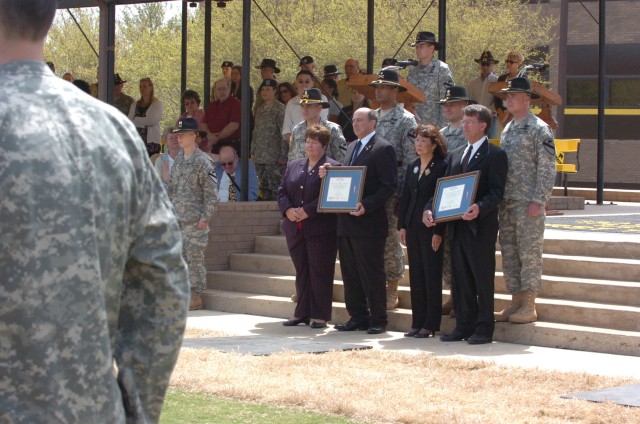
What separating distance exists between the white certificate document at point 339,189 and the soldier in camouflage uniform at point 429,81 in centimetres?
207

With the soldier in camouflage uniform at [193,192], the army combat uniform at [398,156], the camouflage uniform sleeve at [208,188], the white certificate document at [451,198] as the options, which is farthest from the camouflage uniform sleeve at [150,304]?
the camouflage uniform sleeve at [208,188]

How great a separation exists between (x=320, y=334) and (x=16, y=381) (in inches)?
341

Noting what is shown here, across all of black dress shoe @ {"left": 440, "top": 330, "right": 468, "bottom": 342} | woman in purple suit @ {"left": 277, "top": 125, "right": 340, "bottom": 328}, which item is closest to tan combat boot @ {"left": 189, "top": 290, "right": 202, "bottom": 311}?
woman in purple suit @ {"left": 277, "top": 125, "right": 340, "bottom": 328}

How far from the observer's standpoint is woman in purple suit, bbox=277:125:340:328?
1163cm

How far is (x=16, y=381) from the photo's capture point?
2.59 meters

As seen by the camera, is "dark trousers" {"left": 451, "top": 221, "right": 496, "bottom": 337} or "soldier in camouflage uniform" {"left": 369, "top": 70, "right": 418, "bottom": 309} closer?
"dark trousers" {"left": 451, "top": 221, "right": 496, "bottom": 337}

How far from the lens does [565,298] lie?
1111 centimetres

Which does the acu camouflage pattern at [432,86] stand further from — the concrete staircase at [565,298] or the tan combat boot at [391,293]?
the tan combat boot at [391,293]

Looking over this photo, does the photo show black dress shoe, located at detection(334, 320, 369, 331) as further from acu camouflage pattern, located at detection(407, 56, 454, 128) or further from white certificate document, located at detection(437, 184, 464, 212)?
acu camouflage pattern, located at detection(407, 56, 454, 128)

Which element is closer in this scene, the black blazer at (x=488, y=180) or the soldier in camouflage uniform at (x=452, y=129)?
the black blazer at (x=488, y=180)

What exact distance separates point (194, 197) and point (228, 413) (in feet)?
19.6

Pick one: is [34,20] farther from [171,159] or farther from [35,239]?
[171,159]

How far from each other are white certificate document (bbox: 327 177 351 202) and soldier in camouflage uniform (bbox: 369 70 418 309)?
0.59 meters

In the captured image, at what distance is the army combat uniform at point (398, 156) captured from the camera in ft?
38.5
